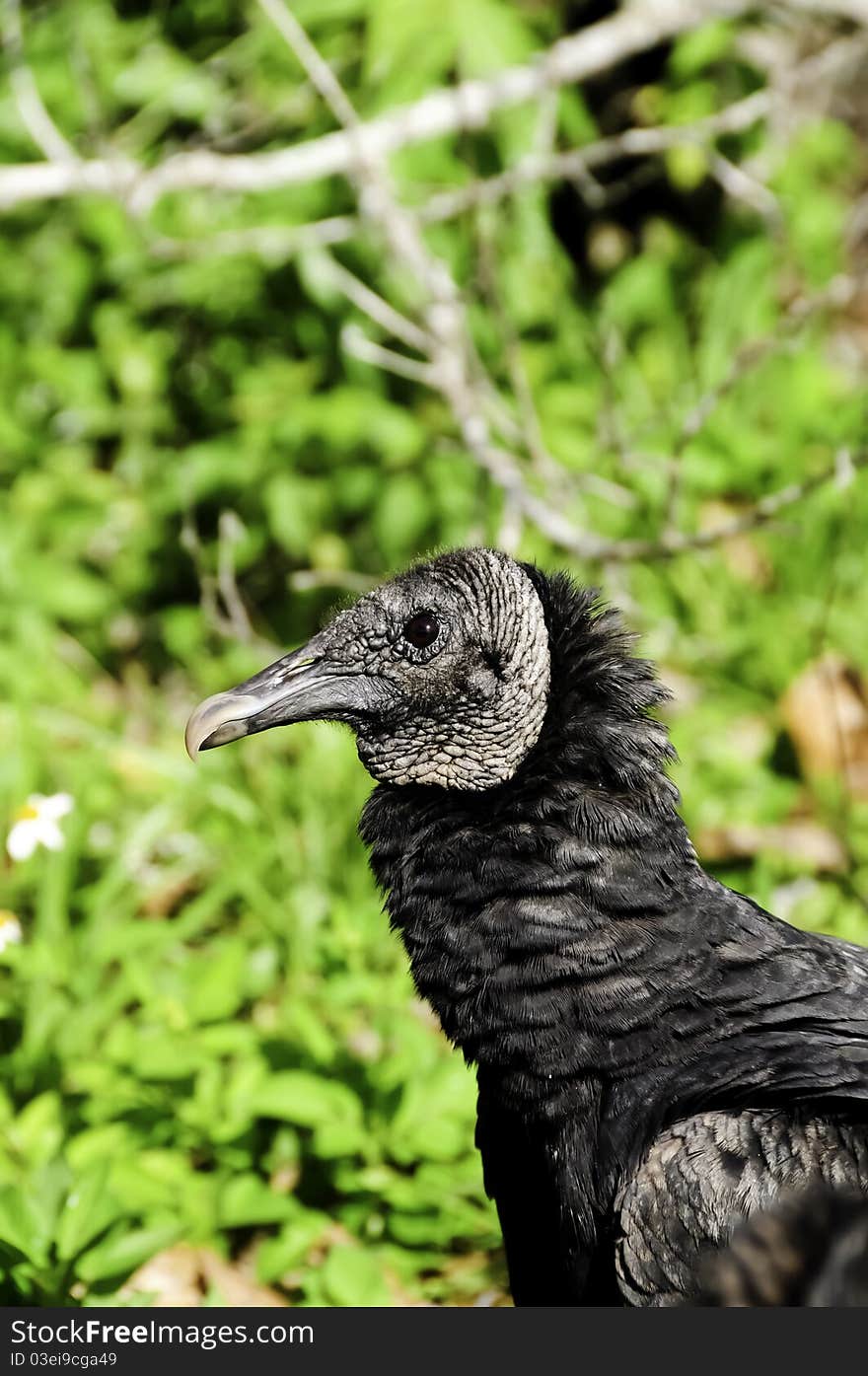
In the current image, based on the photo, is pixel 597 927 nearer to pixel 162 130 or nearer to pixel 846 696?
pixel 846 696

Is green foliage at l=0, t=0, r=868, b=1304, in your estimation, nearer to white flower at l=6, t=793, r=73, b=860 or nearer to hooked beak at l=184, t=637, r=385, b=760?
white flower at l=6, t=793, r=73, b=860

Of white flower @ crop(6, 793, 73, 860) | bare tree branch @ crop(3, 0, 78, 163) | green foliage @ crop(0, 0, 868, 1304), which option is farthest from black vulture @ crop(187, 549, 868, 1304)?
bare tree branch @ crop(3, 0, 78, 163)

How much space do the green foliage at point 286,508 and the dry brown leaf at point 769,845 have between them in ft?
0.20

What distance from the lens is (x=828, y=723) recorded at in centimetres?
392

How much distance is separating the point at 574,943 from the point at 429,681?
1.70 ft


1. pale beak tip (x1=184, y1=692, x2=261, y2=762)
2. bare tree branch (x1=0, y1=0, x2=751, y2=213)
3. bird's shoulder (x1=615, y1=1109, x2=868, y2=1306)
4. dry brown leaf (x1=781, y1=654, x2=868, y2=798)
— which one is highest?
bare tree branch (x1=0, y1=0, x2=751, y2=213)

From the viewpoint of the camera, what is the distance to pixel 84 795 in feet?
12.1

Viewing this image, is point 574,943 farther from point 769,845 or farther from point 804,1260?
point 769,845

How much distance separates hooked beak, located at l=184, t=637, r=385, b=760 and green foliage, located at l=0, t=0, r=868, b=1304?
81 centimetres

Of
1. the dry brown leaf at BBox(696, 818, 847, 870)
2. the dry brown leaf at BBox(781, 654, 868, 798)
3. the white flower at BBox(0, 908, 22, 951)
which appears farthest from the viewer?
the dry brown leaf at BBox(781, 654, 868, 798)

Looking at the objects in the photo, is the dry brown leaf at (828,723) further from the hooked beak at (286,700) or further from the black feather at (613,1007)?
the hooked beak at (286,700)

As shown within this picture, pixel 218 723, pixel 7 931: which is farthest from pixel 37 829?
pixel 218 723

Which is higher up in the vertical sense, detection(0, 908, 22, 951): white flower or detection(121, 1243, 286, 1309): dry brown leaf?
detection(0, 908, 22, 951): white flower

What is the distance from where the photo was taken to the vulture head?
7.65ft
